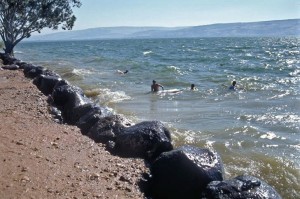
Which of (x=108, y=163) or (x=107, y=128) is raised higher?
(x=107, y=128)

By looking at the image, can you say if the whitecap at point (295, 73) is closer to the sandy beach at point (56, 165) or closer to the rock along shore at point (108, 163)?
the rock along shore at point (108, 163)

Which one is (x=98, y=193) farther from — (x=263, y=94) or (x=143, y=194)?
(x=263, y=94)

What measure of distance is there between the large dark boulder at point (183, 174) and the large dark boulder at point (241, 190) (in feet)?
1.30

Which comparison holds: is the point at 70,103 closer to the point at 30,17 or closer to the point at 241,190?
the point at 241,190

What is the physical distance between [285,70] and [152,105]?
51.5 ft

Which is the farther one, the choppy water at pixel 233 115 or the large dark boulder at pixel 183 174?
the choppy water at pixel 233 115

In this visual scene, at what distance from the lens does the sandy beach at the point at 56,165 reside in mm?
4711

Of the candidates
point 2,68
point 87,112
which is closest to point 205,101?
point 87,112

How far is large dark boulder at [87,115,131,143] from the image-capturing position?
23.4 ft

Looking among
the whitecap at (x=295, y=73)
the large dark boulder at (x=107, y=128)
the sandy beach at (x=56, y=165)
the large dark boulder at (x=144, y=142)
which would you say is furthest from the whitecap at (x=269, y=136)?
the whitecap at (x=295, y=73)

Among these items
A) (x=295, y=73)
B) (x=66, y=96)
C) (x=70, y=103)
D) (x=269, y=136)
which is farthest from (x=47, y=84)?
(x=295, y=73)

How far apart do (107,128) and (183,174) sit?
2.44 meters

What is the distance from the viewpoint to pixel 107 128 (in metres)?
7.33

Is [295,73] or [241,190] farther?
[295,73]
